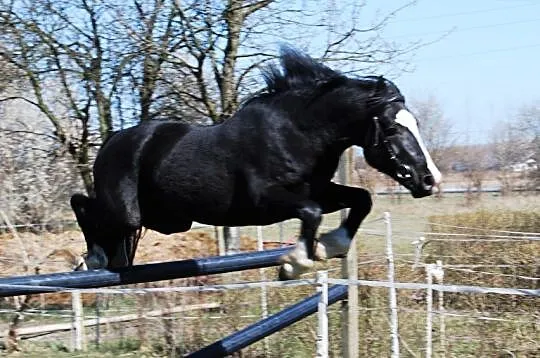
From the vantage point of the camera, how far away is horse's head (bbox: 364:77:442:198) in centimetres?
264

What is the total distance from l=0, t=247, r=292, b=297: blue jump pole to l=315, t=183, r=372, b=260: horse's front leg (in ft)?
0.57

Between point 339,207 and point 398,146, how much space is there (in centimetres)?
34

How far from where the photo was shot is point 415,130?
8.87 feet

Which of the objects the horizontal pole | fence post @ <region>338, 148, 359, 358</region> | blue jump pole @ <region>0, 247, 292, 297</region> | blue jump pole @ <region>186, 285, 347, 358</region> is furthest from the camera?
the horizontal pole

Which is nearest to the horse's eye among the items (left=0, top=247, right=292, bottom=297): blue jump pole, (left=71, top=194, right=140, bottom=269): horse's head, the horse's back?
(left=0, top=247, right=292, bottom=297): blue jump pole

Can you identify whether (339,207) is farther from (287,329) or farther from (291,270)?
(287,329)

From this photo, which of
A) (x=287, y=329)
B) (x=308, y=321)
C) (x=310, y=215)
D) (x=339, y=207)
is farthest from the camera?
(x=287, y=329)

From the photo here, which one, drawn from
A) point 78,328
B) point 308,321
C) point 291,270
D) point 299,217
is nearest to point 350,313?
point 308,321

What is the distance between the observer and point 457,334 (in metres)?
6.57

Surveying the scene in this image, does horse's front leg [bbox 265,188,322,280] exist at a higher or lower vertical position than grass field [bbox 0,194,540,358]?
higher

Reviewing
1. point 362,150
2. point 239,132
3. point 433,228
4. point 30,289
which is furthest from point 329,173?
point 433,228

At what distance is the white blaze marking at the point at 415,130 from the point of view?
2.65 m

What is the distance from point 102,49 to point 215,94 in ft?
5.00

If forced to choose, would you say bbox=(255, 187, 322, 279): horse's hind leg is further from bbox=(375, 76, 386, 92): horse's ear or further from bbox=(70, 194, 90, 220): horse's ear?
bbox=(70, 194, 90, 220): horse's ear
